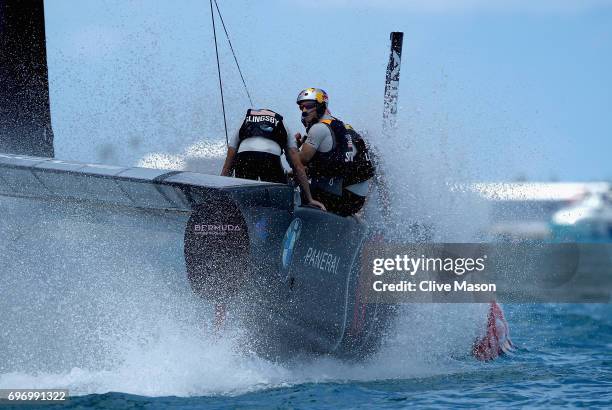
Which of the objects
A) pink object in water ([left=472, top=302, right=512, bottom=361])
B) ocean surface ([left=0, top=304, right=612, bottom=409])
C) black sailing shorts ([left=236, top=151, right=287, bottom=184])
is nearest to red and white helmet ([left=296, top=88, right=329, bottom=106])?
black sailing shorts ([left=236, top=151, right=287, bottom=184])

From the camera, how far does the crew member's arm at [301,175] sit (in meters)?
6.22

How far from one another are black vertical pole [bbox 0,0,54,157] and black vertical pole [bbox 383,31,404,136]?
108 inches

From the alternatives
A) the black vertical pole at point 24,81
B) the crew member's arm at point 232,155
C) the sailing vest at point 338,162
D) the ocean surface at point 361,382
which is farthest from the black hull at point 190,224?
the black vertical pole at point 24,81

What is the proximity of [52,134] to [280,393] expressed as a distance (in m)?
3.02

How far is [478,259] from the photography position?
8328 mm

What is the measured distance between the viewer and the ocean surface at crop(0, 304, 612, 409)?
5199mm

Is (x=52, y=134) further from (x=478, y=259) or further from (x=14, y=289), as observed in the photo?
(x=478, y=259)

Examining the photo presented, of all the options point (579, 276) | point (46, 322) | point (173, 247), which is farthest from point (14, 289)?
point (579, 276)

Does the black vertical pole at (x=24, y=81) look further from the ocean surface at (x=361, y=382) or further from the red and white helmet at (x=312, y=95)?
the ocean surface at (x=361, y=382)

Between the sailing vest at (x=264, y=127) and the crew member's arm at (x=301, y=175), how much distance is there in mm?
84

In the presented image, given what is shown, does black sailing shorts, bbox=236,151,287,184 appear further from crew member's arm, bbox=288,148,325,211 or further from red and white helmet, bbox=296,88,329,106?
red and white helmet, bbox=296,88,329,106

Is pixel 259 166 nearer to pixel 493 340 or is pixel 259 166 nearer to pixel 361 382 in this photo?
pixel 361 382

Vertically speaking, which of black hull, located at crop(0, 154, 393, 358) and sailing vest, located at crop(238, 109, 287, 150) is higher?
sailing vest, located at crop(238, 109, 287, 150)

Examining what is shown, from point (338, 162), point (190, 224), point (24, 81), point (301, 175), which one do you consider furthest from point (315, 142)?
point (24, 81)
